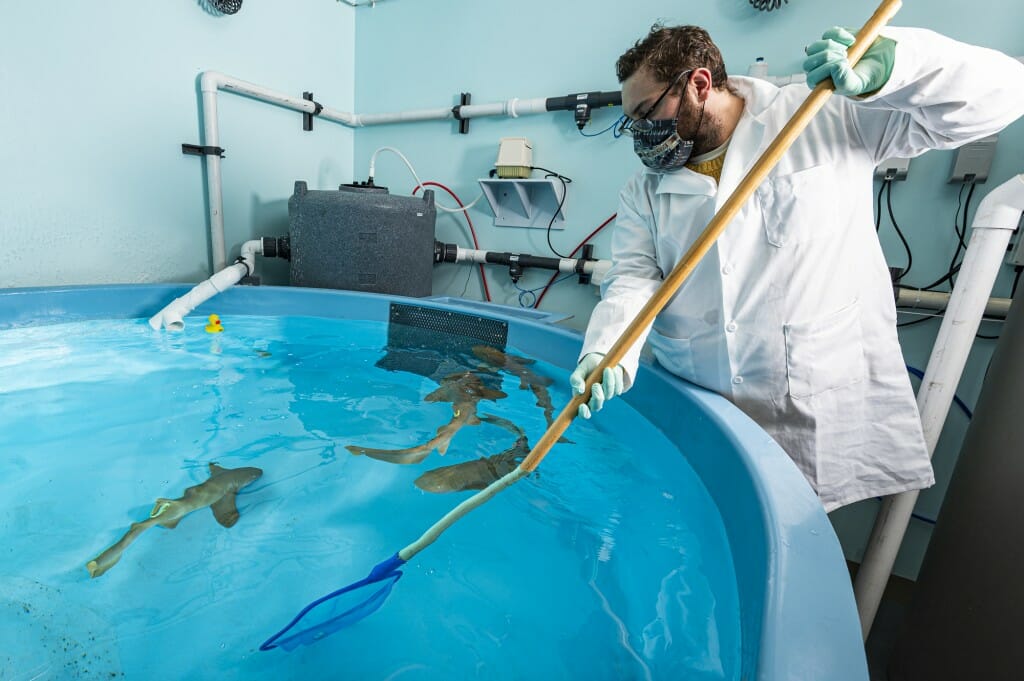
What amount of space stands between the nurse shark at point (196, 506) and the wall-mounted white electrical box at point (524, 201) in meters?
1.66

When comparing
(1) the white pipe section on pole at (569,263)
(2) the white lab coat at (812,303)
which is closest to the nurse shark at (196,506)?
(2) the white lab coat at (812,303)

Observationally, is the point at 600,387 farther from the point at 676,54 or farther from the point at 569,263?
the point at 569,263

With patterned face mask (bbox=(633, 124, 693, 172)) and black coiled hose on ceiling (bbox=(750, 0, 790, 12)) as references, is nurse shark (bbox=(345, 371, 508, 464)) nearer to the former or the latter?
patterned face mask (bbox=(633, 124, 693, 172))

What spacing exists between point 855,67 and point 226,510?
50.0 inches

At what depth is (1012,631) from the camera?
0.72 m

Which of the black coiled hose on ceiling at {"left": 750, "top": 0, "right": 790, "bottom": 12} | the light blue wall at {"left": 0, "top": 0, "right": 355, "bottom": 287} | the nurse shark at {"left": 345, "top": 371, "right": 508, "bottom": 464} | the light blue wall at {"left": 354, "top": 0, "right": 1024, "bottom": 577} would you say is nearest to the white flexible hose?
the light blue wall at {"left": 354, "top": 0, "right": 1024, "bottom": 577}

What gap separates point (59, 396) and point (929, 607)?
2.07 m

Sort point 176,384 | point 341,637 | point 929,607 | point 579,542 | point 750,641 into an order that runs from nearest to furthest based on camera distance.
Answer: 1. point 750,641
2. point 341,637
3. point 579,542
4. point 929,607
5. point 176,384

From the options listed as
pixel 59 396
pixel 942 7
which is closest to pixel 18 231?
pixel 59 396

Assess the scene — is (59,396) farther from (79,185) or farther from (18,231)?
(79,185)

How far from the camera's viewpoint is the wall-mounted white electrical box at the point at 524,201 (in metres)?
2.18

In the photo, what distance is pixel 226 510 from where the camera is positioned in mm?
855

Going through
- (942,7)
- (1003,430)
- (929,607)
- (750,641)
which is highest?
(942,7)

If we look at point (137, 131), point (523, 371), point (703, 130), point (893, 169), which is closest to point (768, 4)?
point (893, 169)
